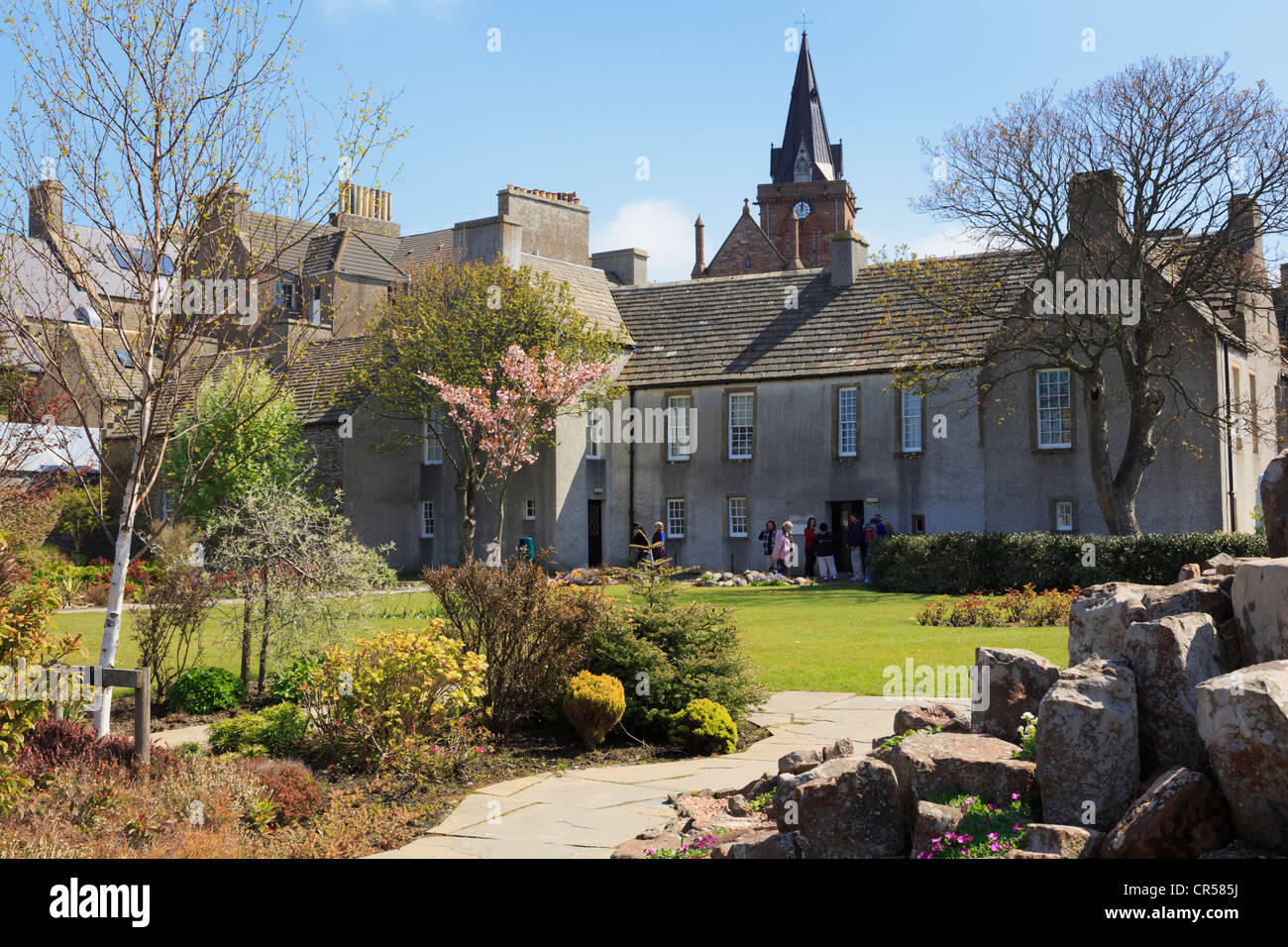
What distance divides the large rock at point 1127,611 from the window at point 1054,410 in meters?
25.8

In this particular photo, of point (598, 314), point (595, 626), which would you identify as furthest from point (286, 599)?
point (598, 314)

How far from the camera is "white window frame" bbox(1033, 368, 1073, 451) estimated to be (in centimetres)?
3197

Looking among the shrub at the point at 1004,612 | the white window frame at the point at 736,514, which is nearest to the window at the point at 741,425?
the white window frame at the point at 736,514

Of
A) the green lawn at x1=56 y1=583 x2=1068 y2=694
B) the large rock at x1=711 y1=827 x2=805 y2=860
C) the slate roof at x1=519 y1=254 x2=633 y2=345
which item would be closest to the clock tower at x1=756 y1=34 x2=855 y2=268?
the slate roof at x1=519 y1=254 x2=633 y2=345

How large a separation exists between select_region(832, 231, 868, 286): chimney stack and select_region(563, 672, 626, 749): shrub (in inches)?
1130

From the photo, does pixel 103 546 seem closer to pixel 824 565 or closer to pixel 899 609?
pixel 824 565

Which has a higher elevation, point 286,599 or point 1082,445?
point 1082,445

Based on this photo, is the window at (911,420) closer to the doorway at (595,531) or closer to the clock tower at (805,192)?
the doorway at (595,531)

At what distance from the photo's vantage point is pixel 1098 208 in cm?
2941

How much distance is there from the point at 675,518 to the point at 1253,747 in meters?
31.9

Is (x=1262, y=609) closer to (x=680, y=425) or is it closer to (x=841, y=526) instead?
(x=841, y=526)

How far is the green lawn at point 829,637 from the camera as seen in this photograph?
585 inches

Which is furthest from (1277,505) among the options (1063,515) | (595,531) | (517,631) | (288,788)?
(595,531)
